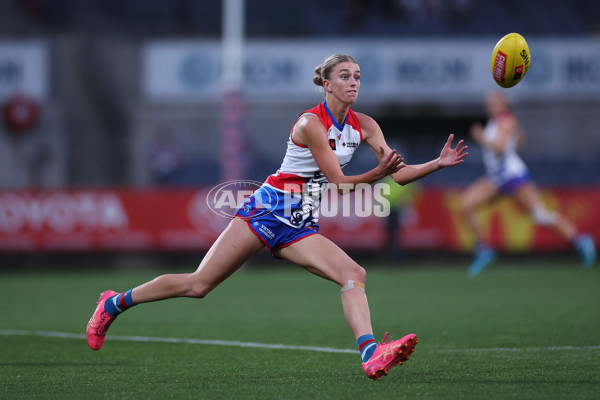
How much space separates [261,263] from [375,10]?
8.63 metres

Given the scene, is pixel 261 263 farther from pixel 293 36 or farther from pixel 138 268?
pixel 293 36

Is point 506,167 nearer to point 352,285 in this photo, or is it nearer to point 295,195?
point 295,195

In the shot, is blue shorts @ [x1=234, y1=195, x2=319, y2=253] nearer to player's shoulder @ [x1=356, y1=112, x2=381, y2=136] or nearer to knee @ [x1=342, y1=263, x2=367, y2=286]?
knee @ [x1=342, y1=263, x2=367, y2=286]

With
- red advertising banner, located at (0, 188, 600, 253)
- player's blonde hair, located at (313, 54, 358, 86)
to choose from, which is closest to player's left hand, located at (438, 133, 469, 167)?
player's blonde hair, located at (313, 54, 358, 86)

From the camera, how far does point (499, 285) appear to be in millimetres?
13000

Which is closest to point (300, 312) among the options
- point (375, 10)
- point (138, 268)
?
point (138, 268)

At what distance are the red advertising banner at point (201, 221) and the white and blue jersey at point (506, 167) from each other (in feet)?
14.5

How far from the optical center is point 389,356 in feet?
17.4

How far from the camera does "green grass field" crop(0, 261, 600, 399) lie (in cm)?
534

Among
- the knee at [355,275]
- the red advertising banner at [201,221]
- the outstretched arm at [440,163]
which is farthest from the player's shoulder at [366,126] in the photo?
the red advertising banner at [201,221]

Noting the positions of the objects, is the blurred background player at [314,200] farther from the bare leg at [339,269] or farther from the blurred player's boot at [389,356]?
the blurred player's boot at [389,356]

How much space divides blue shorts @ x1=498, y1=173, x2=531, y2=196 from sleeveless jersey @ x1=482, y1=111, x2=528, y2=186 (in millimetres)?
30

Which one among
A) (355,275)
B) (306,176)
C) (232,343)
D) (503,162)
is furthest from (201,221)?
(355,275)

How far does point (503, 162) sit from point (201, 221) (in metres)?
6.88
